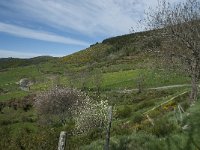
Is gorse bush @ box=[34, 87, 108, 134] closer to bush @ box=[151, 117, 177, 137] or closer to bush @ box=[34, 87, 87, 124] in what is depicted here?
bush @ box=[34, 87, 87, 124]

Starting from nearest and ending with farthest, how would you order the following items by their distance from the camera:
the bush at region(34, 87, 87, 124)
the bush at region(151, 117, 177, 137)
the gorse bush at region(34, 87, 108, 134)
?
1. the bush at region(151, 117, 177, 137)
2. the gorse bush at region(34, 87, 108, 134)
3. the bush at region(34, 87, 87, 124)

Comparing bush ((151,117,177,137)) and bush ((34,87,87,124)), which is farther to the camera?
bush ((34,87,87,124))

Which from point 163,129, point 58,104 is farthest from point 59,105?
point 163,129

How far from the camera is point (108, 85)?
111 meters

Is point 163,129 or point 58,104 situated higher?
point 163,129

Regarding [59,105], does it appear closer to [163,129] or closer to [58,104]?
[58,104]

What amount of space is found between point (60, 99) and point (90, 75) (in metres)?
53.9

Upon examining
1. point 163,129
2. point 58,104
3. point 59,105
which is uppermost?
point 163,129

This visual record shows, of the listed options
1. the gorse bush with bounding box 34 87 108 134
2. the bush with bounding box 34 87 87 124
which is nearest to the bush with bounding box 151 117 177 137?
the gorse bush with bounding box 34 87 108 134

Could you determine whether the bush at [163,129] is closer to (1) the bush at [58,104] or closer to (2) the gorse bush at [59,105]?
(2) the gorse bush at [59,105]

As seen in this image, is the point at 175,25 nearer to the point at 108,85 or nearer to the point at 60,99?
the point at 60,99

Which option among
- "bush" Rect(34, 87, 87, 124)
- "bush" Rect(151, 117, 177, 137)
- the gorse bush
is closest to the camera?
"bush" Rect(151, 117, 177, 137)

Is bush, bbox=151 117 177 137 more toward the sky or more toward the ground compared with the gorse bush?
more toward the sky

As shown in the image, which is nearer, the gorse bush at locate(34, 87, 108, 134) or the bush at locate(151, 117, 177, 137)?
the bush at locate(151, 117, 177, 137)
